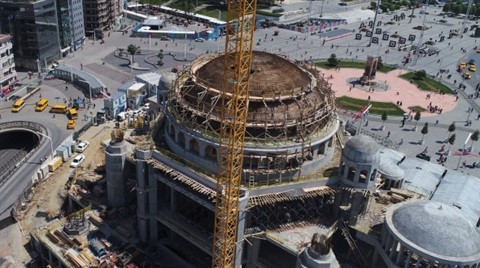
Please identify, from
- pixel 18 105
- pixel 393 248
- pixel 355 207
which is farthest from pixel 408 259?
pixel 18 105

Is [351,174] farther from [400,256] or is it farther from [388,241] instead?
[400,256]

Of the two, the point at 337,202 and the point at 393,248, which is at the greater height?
the point at 337,202

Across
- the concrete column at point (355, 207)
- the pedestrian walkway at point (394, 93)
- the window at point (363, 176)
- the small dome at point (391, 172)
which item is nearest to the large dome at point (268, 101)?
the window at point (363, 176)

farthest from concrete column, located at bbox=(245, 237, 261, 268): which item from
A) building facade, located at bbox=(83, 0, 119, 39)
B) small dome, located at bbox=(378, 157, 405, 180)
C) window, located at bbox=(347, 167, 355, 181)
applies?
building facade, located at bbox=(83, 0, 119, 39)

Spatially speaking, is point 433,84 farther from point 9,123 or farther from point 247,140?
point 9,123

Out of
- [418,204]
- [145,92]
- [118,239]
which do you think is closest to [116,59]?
[145,92]

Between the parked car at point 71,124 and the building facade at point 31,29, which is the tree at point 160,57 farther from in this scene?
the parked car at point 71,124
